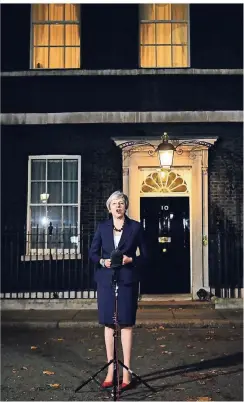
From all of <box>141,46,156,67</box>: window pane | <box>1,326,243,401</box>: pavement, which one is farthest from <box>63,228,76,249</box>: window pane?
<box>141,46,156,67</box>: window pane

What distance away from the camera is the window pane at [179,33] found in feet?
37.0

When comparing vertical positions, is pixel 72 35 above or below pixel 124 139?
above

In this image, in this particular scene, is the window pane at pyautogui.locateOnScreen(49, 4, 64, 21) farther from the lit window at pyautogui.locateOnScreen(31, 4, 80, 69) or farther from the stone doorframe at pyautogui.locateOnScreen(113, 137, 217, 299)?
the stone doorframe at pyautogui.locateOnScreen(113, 137, 217, 299)

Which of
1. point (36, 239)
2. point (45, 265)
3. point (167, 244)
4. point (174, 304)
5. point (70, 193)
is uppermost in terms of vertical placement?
point (70, 193)

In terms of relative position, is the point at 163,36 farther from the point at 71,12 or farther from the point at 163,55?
the point at 71,12

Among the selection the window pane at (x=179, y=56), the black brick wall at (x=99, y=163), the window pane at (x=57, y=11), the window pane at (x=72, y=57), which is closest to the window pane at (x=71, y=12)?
the window pane at (x=57, y=11)

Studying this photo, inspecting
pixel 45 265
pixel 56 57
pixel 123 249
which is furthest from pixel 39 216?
pixel 123 249

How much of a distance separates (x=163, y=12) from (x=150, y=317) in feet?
23.2

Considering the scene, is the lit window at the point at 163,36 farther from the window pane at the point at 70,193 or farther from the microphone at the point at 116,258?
the microphone at the point at 116,258

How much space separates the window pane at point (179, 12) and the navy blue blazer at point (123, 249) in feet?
26.4

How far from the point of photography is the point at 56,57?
449 inches

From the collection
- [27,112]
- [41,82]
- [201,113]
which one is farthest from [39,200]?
[201,113]

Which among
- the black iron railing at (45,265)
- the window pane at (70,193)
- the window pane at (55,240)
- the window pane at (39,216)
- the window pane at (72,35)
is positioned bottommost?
the black iron railing at (45,265)

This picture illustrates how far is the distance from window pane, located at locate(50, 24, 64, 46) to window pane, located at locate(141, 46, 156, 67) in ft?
6.35
